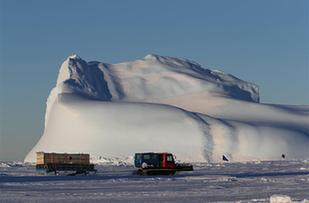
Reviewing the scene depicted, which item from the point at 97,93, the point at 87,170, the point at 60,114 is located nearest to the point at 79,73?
the point at 97,93

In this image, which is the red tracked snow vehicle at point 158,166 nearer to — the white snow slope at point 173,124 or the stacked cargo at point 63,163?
the stacked cargo at point 63,163

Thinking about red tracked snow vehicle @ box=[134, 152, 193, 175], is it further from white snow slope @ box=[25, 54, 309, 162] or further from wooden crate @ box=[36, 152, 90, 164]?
white snow slope @ box=[25, 54, 309, 162]

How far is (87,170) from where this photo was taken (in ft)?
156

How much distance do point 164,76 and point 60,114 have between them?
123ft

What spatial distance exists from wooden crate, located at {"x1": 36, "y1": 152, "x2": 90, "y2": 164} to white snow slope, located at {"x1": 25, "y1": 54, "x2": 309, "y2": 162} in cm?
6615

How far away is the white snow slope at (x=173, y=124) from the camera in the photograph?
401 feet

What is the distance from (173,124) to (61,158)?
7447 cm

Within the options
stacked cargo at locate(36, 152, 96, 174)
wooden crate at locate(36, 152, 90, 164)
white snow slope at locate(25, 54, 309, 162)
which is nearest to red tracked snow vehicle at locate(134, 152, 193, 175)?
stacked cargo at locate(36, 152, 96, 174)

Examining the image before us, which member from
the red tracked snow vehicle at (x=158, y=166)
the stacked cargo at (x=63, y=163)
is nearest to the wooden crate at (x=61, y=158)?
the stacked cargo at (x=63, y=163)

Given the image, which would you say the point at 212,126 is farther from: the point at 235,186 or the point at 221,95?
the point at 235,186

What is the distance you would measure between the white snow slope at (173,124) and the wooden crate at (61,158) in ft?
217

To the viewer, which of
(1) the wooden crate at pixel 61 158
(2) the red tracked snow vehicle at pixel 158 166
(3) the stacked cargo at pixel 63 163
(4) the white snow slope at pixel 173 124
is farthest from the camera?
(4) the white snow slope at pixel 173 124

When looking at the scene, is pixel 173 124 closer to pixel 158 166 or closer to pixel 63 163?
pixel 63 163

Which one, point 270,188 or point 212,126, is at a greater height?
point 212,126
